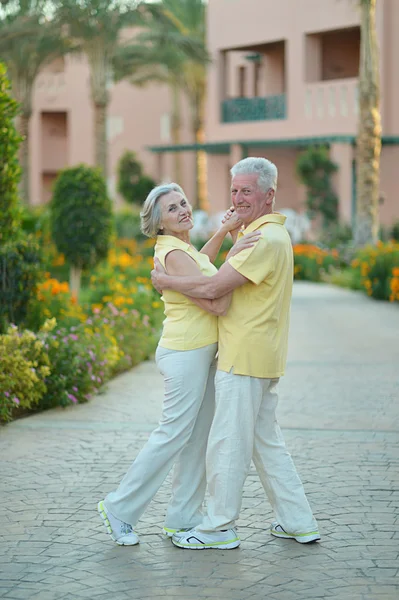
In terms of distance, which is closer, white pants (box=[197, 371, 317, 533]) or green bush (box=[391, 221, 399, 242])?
white pants (box=[197, 371, 317, 533])

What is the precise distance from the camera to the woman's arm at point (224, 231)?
538 cm

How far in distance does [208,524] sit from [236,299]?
3.54 feet

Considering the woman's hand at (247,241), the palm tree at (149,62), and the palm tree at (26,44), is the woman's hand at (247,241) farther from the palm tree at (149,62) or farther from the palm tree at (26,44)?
the palm tree at (149,62)

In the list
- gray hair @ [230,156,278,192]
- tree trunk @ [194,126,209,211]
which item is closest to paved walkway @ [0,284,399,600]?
gray hair @ [230,156,278,192]

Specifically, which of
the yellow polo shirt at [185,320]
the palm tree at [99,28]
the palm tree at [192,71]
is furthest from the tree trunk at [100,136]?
the yellow polo shirt at [185,320]

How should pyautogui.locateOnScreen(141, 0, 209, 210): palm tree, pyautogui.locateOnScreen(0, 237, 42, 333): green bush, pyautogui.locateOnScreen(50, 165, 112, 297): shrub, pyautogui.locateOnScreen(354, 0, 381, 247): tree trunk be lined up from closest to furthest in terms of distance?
pyautogui.locateOnScreen(0, 237, 42, 333): green bush → pyautogui.locateOnScreen(50, 165, 112, 297): shrub → pyautogui.locateOnScreen(354, 0, 381, 247): tree trunk → pyautogui.locateOnScreen(141, 0, 209, 210): palm tree

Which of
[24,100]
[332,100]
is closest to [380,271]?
[332,100]

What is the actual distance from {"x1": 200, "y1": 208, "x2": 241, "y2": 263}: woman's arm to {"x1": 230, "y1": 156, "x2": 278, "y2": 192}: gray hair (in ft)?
0.79

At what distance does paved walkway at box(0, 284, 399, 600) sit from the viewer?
15.8 ft

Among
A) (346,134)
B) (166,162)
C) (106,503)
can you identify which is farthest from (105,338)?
(166,162)

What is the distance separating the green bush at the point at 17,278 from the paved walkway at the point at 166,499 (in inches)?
43.8

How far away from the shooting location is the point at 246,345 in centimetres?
517

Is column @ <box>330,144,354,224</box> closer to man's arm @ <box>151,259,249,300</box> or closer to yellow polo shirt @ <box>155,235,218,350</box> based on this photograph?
yellow polo shirt @ <box>155,235,218,350</box>

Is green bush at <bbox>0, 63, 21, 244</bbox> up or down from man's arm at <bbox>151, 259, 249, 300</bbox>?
up
